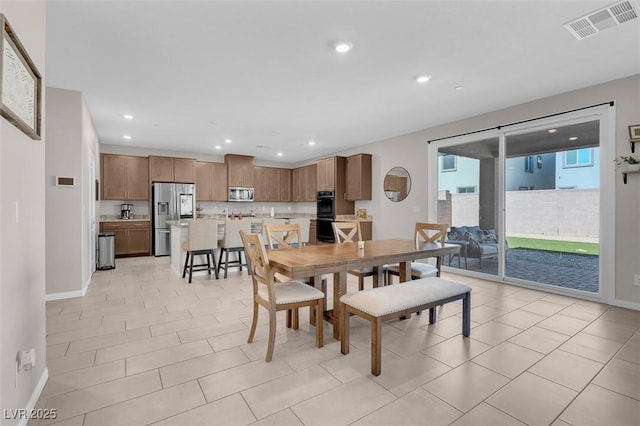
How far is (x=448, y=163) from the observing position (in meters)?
5.37

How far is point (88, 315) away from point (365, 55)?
3.87 meters

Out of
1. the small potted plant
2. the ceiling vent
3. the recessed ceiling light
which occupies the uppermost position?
the ceiling vent

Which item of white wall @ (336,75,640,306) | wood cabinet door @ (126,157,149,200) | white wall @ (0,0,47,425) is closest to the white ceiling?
white wall @ (336,75,640,306)

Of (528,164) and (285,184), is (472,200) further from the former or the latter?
(285,184)

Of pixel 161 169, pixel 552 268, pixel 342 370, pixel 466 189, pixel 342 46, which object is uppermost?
pixel 342 46

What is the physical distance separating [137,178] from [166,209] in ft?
3.35

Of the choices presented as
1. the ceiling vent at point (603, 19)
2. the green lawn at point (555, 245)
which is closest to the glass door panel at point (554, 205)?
the green lawn at point (555, 245)

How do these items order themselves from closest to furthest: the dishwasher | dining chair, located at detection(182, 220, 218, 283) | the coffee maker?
dining chair, located at detection(182, 220, 218, 283) → the dishwasher → the coffee maker

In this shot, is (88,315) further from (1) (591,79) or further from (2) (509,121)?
(1) (591,79)

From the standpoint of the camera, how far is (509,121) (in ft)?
14.4

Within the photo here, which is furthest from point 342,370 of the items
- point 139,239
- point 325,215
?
point 139,239

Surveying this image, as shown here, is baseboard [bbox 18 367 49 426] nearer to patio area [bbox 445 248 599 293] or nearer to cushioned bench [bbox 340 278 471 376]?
cushioned bench [bbox 340 278 471 376]

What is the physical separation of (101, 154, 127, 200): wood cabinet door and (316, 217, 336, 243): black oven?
180 inches

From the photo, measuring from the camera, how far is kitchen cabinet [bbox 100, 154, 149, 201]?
22.4ft
